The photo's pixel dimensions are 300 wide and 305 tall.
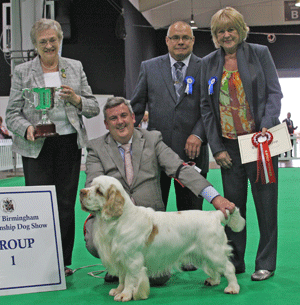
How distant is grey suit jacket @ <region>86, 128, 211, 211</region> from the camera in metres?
2.62

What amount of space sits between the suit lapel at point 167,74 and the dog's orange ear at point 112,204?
107 centimetres

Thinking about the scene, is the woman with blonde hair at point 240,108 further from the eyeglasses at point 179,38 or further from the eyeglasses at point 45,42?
the eyeglasses at point 45,42

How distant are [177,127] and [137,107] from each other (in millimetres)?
391

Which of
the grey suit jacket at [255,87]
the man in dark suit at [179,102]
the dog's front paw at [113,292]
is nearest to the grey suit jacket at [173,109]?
the man in dark suit at [179,102]

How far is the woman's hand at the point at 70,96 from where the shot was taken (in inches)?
104

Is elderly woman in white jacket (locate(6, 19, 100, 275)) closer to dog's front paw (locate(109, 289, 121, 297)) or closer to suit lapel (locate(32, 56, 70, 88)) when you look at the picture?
suit lapel (locate(32, 56, 70, 88))

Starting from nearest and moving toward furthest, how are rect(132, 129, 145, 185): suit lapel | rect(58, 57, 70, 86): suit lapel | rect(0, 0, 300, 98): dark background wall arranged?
rect(132, 129, 145, 185): suit lapel < rect(58, 57, 70, 86): suit lapel < rect(0, 0, 300, 98): dark background wall

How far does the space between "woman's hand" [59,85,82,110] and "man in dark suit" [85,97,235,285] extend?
215 millimetres

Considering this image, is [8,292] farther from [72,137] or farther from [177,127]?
[177,127]

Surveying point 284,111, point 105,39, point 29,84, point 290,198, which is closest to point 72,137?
point 29,84

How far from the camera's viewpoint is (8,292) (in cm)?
241

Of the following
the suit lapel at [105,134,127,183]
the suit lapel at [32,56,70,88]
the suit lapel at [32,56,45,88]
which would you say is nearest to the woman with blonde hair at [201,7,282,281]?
the suit lapel at [105,134,127,183]

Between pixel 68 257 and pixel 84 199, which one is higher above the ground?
pixel 84 199

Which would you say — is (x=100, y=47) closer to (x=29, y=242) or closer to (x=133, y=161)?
(x=133, y=161)
